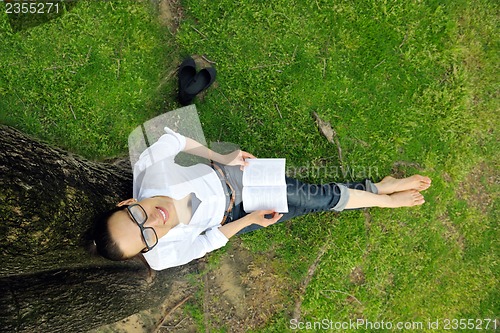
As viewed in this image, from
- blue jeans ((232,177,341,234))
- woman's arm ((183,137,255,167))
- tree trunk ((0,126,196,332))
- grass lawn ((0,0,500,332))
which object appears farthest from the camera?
grass lawn ((0,0,500,332))

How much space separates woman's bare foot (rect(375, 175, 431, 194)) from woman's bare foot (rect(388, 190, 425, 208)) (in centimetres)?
4

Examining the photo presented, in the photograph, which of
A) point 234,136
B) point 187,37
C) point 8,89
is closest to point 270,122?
point 234,136

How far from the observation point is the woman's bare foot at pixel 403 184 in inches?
178

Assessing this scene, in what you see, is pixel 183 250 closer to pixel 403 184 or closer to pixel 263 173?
pixel 263 173

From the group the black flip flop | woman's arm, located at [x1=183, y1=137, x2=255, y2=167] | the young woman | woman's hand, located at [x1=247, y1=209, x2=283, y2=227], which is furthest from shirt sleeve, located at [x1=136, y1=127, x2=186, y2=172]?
the black flip flop

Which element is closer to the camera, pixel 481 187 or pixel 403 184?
pixel 403 184

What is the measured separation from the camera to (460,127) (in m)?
4.69

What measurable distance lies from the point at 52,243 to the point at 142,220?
0.70 metres

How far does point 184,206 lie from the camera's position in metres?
3.29

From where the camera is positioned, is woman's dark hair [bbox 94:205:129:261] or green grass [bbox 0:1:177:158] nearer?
woman's dark hair [bbox 94:205:129:261]

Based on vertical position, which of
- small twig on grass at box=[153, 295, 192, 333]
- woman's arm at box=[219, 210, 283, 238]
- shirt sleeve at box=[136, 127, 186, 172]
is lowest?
small twig on grass at box=[153, 295, 192, 333]

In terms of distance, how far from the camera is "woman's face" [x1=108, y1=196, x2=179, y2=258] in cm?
280

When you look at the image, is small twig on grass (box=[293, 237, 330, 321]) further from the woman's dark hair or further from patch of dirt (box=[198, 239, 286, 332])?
the woman's dark hair

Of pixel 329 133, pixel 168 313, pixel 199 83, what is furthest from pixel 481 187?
pixel 168 313
